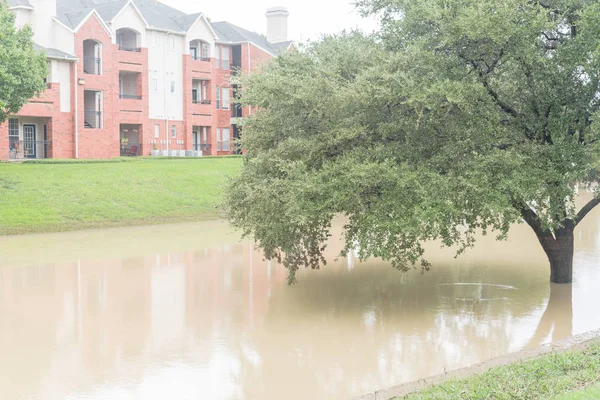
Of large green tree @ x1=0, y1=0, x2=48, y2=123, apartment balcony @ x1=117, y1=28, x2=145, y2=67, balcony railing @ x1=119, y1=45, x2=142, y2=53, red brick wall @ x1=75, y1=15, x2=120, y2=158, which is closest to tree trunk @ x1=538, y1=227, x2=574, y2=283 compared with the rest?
large green tree @ x1=0, y1=0, x2=48, y2=123

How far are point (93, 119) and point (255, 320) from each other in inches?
1411

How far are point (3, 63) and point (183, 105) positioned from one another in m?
22.3

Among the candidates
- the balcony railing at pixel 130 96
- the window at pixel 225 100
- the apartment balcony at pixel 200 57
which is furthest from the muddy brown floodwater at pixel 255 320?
the window at pixel 225 100

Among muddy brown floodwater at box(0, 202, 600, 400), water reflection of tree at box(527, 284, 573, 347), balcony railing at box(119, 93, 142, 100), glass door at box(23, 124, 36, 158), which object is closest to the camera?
muddy brown floodwater at box(0, 202, 600, 400)

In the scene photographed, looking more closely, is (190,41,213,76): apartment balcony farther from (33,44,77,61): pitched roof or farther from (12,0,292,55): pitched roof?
(33,44,77,61): pitched roof

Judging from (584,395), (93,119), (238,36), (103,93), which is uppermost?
(238,36)

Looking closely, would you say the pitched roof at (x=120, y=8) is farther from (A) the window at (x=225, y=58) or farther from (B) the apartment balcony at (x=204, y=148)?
(B) the apartment balcony at (x=204, y=148)

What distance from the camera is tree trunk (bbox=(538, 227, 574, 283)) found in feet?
61.3

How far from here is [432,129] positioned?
1650cm

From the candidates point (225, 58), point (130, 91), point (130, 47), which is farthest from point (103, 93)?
point (225, 58)

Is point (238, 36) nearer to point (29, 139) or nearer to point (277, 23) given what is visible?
point (277, 23)

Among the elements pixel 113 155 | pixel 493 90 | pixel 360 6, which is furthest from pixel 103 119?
pixel 493 90

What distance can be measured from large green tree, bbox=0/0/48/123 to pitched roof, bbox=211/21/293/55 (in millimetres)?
24218

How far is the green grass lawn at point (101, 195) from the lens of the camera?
31266mm
